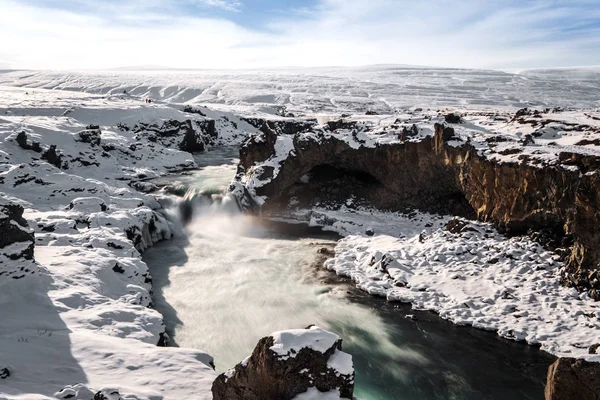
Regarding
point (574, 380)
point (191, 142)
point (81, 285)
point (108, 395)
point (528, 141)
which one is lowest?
point (81, 285)

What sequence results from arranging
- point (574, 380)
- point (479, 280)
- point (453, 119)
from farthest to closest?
point (453, 119) < point (479, 280) < point (574, 380)

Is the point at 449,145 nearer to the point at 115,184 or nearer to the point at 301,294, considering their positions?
the point at 301,294

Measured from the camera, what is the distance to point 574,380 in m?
8.81

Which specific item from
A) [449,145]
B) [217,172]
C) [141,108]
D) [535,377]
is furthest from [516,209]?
[141,108]

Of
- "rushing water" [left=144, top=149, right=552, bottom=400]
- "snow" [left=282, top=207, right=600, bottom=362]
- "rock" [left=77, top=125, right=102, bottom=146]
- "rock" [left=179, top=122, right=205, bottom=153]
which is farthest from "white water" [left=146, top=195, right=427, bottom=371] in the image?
"rock" [left=179, top=122, right=205, bottom=153]

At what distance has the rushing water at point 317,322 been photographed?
13641 mm

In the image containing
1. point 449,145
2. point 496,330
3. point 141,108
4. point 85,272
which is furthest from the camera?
point 141,108

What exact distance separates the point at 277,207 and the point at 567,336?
2113 cm

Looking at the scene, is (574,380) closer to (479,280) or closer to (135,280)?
(479,280)

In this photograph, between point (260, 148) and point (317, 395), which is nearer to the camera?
point (317, 395)

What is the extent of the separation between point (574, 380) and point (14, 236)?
1866 cm

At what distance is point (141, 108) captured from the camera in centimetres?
6097

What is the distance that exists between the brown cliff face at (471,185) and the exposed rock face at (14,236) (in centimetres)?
1744

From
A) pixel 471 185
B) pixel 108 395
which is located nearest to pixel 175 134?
pixel 471 185
